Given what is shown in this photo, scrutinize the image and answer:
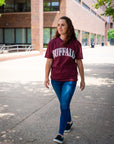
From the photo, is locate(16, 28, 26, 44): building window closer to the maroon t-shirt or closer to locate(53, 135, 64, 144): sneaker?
the maroon t-shirt

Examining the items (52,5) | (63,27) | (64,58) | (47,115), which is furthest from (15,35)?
(64,58)

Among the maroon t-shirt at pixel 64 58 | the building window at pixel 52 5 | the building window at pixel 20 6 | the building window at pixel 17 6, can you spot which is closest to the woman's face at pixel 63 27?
the maroon t-shirt at pixel 64 58

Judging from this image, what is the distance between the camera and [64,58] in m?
3.70

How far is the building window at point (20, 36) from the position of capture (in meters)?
33.2

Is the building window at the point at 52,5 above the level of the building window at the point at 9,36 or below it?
above

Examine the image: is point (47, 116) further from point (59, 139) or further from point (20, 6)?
point (20, 6)

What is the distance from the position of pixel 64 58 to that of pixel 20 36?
99.8 feet

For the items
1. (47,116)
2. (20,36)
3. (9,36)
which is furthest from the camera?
(9,36)

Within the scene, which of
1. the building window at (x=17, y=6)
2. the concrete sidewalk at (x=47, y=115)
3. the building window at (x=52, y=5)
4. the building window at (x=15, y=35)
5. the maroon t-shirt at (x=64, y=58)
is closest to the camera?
the maroon t-shirt at (x=64, y=58)

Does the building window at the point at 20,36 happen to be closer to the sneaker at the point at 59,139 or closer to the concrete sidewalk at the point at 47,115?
the concrete sidewalk at the point at 47,115

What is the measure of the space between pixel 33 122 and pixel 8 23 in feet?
100

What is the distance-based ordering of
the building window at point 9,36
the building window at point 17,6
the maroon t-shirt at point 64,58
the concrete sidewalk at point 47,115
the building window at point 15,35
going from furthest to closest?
1. the building window at point 9,36
2. the building window at point 15,35
3. the building window at point 17,6
4. the concrete sidewalk at point 47,115
5. the maroon t-shirt at point 64,58

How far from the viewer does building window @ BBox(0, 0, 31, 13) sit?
32.3m

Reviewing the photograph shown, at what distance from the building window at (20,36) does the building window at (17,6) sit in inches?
106
